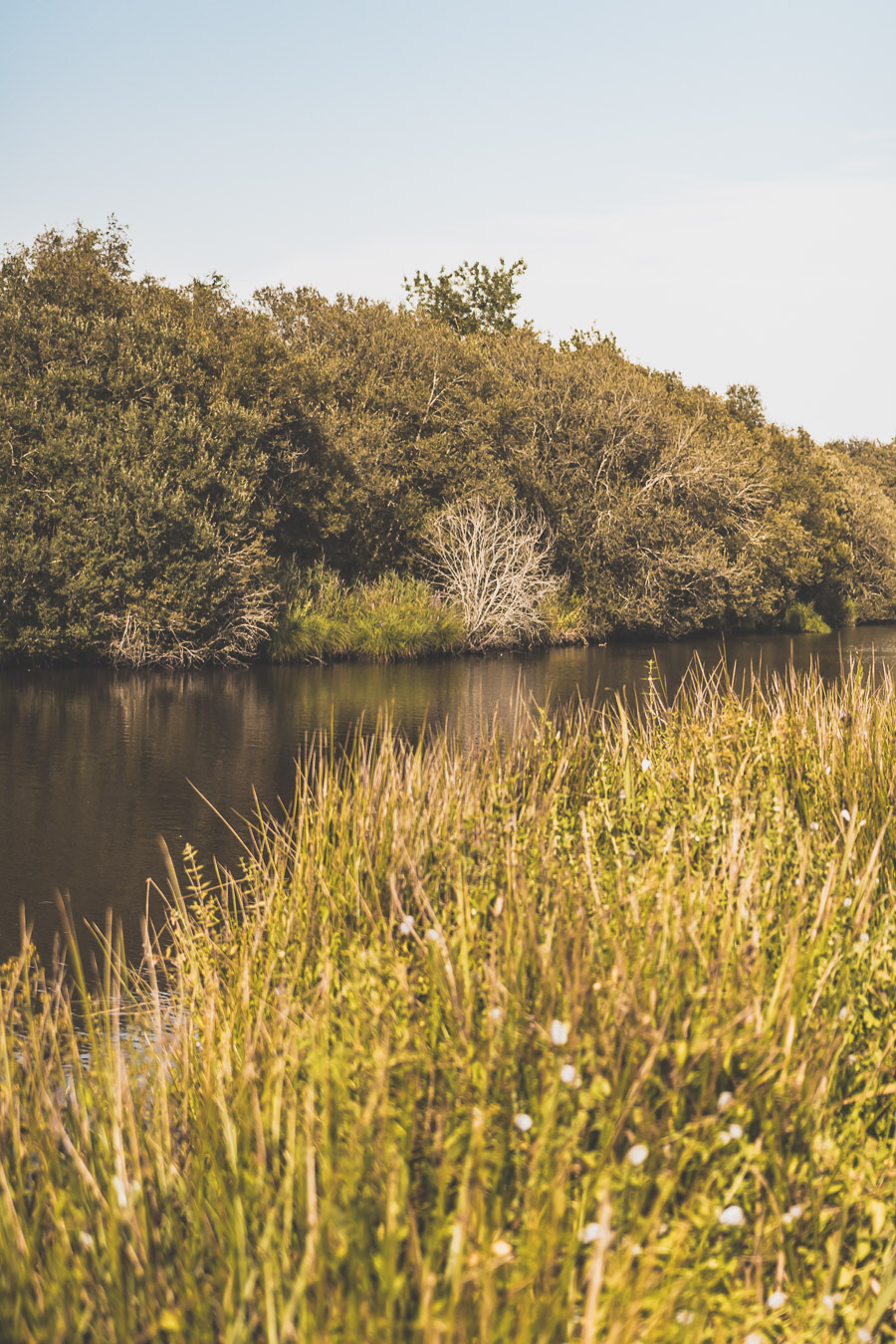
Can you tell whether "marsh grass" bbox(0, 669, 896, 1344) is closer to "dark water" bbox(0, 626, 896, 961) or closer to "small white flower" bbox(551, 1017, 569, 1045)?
"small white flower" bbox(551, 1017, 569, 1045)


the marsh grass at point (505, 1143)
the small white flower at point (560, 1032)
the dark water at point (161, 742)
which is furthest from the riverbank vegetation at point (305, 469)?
the small white flower at point (560, 1032)

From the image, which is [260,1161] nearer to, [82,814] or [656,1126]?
[656,1126]

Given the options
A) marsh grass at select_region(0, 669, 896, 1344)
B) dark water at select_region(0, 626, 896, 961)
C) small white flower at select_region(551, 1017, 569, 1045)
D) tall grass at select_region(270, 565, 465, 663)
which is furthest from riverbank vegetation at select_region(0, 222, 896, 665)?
small white flower at select_region(551, 1017, 569, 1045)

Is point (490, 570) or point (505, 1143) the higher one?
point (490, 570)

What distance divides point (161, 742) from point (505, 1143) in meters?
13.0

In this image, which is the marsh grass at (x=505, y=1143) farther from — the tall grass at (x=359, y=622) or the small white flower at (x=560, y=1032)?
the tall grass at (x=359, y=622)

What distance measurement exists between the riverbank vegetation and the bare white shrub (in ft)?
1.75

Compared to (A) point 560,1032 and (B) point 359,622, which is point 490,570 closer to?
(B) point 359,622


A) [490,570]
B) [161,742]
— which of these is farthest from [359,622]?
[161,742]

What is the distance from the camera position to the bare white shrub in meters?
30.2

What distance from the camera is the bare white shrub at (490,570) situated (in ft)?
98.9

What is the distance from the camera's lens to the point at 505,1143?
2.63m

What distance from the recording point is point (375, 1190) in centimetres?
245

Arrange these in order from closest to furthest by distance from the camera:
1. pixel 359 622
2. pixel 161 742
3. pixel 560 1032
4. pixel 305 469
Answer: pixel 560 1032 < pixel 161 742 < pixel 359 622 < pixel 305 469
